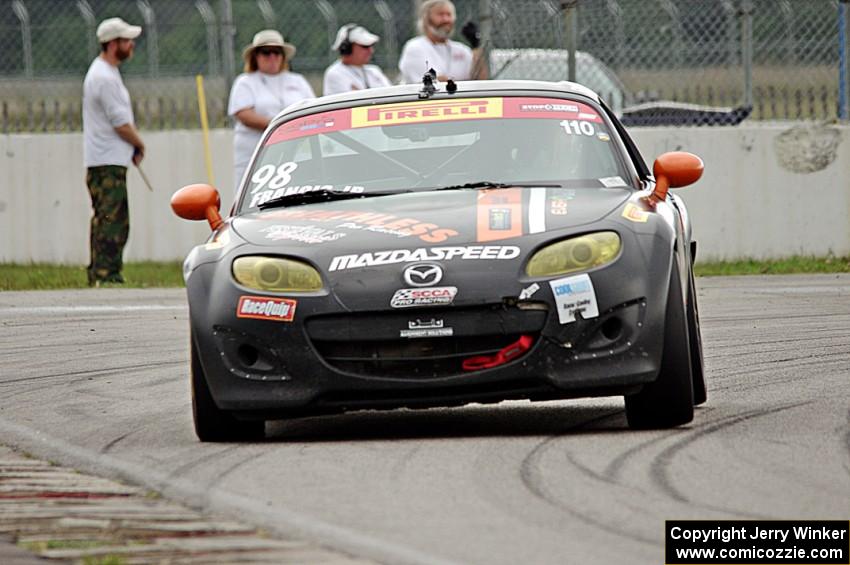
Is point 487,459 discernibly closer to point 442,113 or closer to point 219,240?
point 219,240

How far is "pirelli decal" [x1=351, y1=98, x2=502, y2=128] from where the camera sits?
24.0 feet

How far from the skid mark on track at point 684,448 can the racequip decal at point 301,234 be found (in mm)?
1384

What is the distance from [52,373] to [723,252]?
794 cm

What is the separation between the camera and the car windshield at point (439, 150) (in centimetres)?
698

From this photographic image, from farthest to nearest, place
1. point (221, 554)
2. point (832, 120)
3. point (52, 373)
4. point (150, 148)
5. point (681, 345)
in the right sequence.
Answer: point (150, 148)
point (832, 120)
point (52, 373)
point (681, 345)
point (221, 554)

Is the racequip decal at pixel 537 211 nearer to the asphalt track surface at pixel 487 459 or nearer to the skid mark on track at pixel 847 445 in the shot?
the asphalt track surface at pixel 487 459

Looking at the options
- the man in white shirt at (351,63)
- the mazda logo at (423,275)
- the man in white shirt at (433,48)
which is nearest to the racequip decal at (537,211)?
the mazda logo at (423,275)

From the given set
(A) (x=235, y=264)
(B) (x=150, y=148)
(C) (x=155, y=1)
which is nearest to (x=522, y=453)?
(A) (x=235, y=264)

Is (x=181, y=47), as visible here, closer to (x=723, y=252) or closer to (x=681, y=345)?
(x=723, y=252)

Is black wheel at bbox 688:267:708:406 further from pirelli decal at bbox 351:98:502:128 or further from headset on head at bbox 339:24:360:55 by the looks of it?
headset on head at bbox 339:24:360:55

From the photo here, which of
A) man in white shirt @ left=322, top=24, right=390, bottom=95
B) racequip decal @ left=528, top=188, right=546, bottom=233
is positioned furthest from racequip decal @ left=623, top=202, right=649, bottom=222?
man in white shirt @ left=322, top=24, right=390, bottom=95

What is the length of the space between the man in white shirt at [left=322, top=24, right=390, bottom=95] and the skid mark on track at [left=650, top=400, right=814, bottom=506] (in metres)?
7.77

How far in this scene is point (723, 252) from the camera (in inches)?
602

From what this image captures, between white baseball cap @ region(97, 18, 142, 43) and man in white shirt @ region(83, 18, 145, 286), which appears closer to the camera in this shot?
white baseball cap @ region(97, 18, 142, 43)
